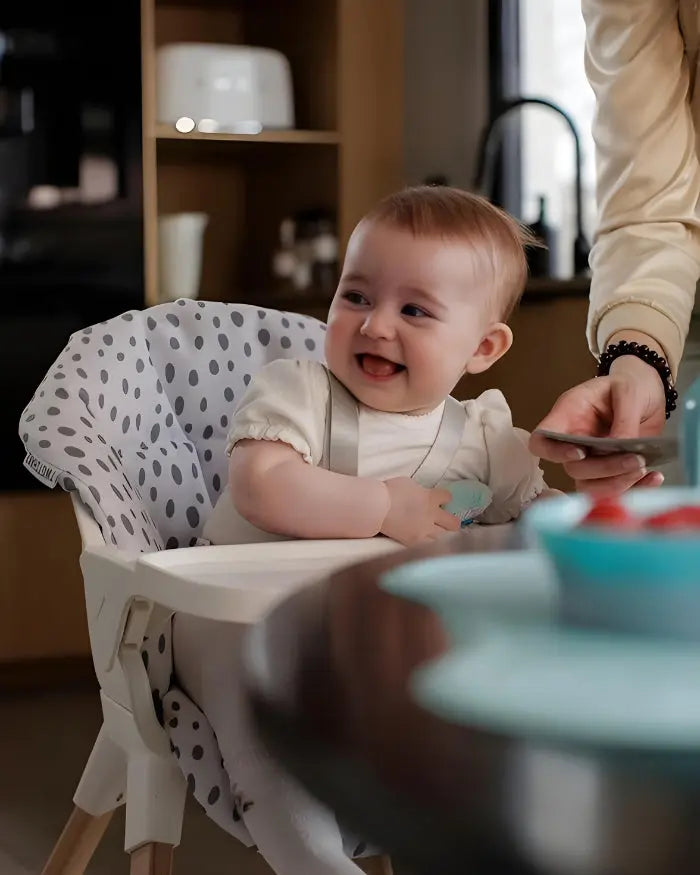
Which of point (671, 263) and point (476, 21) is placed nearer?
point (671, 263)

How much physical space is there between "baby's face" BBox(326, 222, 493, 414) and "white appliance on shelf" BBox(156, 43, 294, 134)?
2.08m

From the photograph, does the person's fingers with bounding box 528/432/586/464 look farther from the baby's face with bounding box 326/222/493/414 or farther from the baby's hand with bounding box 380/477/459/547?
the baby's face with bounding box 326/222/493/414

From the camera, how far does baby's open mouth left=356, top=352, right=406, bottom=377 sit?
137 cm

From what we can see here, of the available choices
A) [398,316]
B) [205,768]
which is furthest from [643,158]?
[205,768]

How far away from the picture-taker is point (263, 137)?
3.43 metres

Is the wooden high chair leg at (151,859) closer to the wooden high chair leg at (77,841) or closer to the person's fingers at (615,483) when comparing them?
the wooden high chair leg at (77,841)

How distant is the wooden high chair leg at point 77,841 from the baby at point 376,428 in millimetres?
317

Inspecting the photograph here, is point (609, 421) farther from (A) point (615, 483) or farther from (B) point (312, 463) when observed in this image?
(B) point (312, 463)

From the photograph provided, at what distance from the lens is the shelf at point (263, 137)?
334cm

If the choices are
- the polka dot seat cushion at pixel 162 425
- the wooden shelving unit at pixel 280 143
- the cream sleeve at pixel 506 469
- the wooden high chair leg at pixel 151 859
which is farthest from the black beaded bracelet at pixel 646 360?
the wooden shelving unit at pixel 280 143

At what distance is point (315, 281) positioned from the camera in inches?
138

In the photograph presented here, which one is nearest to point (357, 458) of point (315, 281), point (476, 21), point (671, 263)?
point (671, 263)

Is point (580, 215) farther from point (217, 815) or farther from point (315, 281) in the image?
point (217, 815)

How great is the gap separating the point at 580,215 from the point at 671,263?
1.47 m
